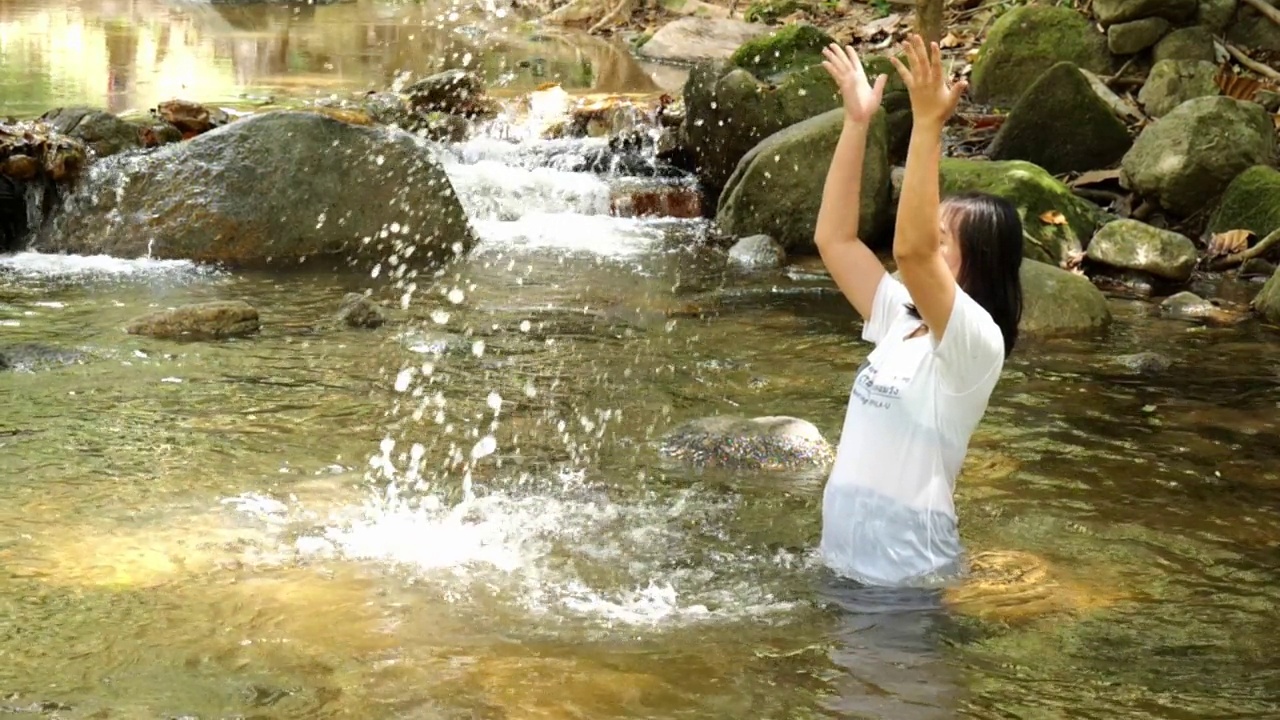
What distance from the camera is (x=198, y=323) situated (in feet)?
25.5

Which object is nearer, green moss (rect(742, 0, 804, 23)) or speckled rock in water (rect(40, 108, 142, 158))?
speckled rock in water (rect(40, 108, 142, 158))

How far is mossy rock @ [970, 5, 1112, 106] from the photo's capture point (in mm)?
15633

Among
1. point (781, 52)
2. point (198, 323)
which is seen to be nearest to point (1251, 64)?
point (781, 52)

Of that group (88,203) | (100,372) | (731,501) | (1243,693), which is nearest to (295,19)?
(88,203)

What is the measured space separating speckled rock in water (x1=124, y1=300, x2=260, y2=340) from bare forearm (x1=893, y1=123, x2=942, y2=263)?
205 inches

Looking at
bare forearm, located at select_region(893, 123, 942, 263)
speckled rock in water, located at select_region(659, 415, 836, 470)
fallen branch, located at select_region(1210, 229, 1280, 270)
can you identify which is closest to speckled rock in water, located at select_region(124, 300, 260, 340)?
speckled rock in water, located at select_region(659, 415, 836, 470)

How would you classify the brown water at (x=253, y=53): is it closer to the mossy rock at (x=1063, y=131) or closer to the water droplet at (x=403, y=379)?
the mossy rock at (x=1063, y=131)

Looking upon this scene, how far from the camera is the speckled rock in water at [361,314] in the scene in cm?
Answer: 823

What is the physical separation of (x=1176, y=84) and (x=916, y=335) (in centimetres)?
1101

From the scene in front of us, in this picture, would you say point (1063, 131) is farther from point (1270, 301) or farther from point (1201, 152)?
point (1270, 301)

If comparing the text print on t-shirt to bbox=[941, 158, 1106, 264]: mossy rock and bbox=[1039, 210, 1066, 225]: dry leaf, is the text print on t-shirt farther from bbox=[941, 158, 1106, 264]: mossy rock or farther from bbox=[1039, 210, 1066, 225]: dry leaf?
bbox=[1039, 210, 1066, 225]: dry leaf

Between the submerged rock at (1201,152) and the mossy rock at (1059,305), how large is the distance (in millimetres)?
2746

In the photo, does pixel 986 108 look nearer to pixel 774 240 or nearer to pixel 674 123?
pixel 674 123

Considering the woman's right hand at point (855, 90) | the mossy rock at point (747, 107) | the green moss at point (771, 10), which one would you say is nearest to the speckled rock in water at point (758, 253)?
the mossy rock at point (747, 107)
